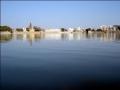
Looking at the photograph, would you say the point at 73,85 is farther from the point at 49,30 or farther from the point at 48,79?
the point at 49,30

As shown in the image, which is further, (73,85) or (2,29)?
(2,29)

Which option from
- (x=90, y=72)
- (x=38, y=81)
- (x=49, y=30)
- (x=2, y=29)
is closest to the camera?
(x=38, y=81)

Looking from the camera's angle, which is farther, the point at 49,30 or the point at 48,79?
the point at 49,30

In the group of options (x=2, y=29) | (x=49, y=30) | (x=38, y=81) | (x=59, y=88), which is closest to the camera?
(x=59, y=88)

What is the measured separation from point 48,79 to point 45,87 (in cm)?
124

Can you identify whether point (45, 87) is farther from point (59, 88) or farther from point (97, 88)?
point (97, 88)

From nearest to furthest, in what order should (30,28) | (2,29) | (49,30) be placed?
(2,29) → (30,28) → (49,30)

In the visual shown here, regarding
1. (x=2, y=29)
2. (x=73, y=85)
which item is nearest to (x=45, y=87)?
(x=73, y=85)

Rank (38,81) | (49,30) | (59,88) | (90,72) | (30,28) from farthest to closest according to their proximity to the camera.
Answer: (49,30), (30,28), (90,72), (38,81), (59,88)

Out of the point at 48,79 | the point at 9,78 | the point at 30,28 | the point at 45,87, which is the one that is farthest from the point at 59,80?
the point at 30,28

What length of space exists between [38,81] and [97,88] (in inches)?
87.4

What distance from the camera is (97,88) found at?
8398 millimetres

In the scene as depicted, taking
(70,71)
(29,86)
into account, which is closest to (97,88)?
(29,86)

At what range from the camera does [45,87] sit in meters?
8.45
